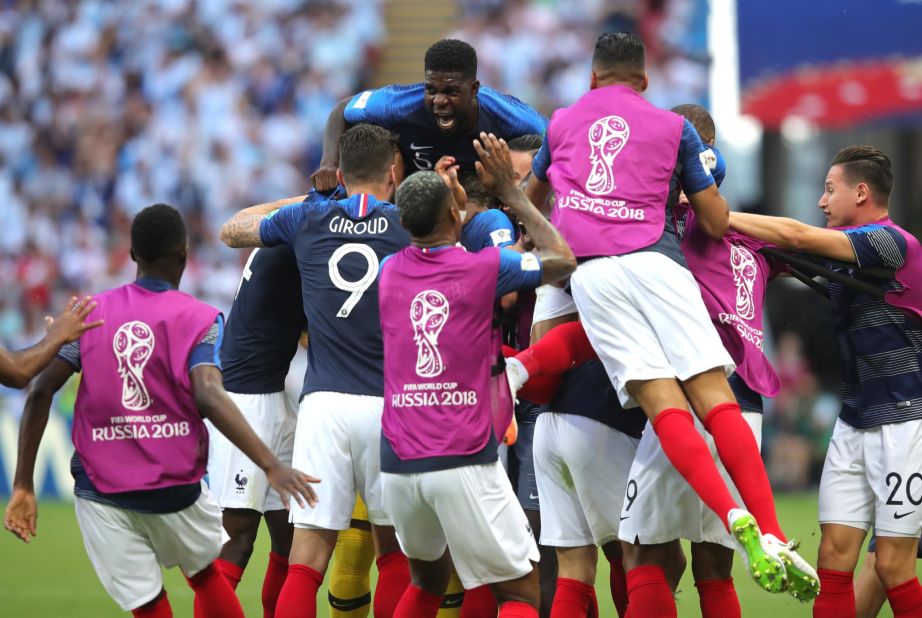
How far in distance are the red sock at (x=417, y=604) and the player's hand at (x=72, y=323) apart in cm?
174

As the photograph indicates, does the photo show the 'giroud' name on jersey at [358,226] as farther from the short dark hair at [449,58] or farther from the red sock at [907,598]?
the red sock at [907,598]

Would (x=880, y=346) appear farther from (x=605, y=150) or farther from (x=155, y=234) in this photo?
(x=155, y=234)

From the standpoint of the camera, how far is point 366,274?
5852mm

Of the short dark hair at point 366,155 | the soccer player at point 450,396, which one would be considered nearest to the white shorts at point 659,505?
the soccer player at point 450,396

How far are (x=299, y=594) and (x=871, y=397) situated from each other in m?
2.87

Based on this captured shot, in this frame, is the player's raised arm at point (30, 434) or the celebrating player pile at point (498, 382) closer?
the celebrating player pile at point (498, 382)

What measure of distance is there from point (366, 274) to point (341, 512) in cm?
109

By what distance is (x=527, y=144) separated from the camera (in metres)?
7.02

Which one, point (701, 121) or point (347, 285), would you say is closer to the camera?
point (347, 285)

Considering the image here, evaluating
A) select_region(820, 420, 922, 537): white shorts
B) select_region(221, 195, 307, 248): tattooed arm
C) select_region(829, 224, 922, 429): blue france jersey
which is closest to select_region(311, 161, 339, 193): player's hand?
select_region(221, 195, 307, 248): tattooed arm

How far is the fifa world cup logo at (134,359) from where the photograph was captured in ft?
17.5

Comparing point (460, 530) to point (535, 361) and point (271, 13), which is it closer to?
point (535, 361)

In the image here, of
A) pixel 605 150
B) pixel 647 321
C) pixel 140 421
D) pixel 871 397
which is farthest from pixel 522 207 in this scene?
pixel 871 397

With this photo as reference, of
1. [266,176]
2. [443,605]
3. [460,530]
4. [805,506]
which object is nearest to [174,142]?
[266,176]
